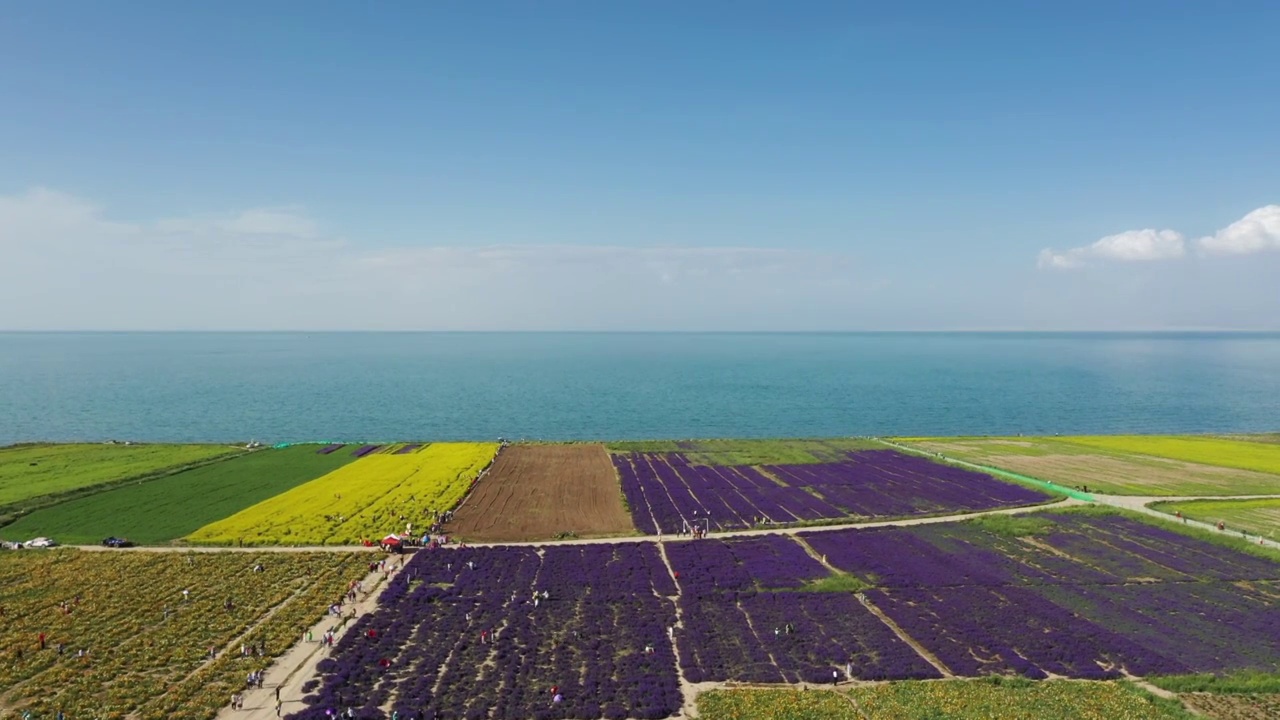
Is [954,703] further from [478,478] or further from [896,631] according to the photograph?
[478,478]

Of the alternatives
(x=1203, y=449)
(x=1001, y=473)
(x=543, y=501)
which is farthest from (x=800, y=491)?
(x=1203, y=449)

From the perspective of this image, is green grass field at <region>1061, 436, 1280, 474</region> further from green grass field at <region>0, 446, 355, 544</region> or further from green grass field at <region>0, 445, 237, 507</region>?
green grass field at <region>0, 445, 237, 507</region>

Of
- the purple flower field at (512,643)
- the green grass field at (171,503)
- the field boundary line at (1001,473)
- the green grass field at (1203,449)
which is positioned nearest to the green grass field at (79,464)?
the green grass field at (171,503)

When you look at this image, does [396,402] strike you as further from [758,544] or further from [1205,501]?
[1205,501]

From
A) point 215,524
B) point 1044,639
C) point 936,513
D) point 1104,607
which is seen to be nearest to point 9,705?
point 215,524

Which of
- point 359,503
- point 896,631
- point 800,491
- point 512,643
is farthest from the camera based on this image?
point 800,491

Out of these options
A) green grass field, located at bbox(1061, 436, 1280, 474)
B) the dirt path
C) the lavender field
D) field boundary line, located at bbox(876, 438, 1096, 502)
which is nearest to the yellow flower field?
the lavender field
